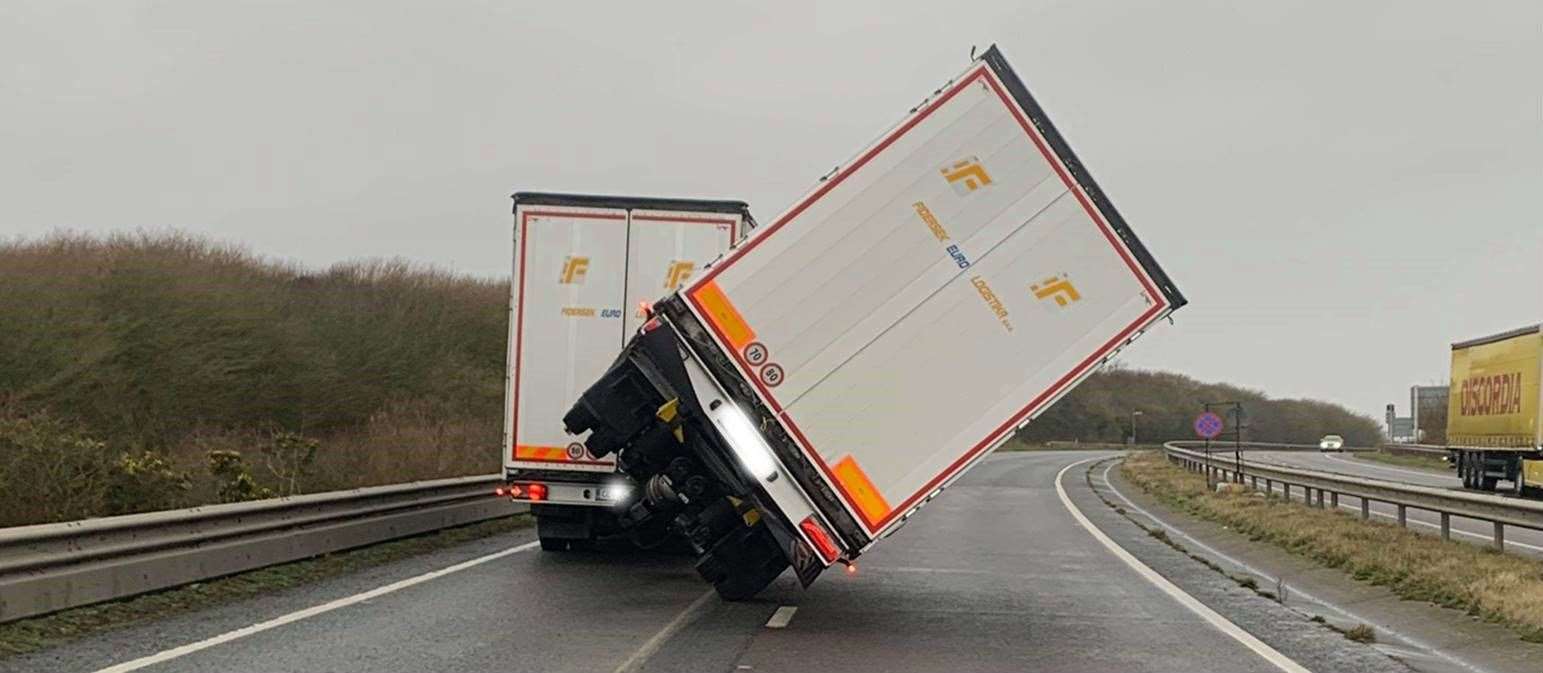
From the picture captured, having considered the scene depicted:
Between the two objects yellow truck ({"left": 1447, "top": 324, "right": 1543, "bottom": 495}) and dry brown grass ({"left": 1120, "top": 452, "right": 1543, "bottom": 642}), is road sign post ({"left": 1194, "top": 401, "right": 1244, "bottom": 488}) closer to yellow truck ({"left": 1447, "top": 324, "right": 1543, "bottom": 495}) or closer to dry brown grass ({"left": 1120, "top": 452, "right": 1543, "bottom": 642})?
yellow truck ({"left": 1447, "top": 324, "right": 1543, "bottom": 495})

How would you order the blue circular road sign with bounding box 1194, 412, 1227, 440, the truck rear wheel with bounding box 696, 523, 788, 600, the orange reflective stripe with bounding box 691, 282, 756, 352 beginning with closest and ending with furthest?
1. the orange reflective stripe with bounding box 691, 282, 756, 352
2. the truck rear wheel with bounding box 696, 523, 788, 600
3. the blue circular road sign with bounding box 1194, 412, 1227, 440

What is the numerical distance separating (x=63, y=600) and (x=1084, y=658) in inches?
261

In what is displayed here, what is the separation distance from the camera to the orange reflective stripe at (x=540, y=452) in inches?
536

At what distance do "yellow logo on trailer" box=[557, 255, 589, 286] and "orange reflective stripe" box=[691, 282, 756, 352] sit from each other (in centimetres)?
421

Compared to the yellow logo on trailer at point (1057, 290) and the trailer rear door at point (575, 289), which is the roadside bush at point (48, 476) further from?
the yellow logo on trailer at point (1057, 290)

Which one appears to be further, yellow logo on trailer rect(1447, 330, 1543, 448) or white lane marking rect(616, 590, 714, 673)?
yellow logo on trailer rect(1447, 330, 1543, 448)

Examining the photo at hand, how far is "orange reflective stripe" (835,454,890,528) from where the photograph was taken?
954 centimetres

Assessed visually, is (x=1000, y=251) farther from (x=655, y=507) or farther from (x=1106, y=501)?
(x=1106, y=501)

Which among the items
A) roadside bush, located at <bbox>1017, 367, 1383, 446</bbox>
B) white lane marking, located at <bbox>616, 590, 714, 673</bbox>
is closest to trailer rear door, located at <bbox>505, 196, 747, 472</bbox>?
white lane marking, located at <bbox>616, 590, 714, 673</bbox>

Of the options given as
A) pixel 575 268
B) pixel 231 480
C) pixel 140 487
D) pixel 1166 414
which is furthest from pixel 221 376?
pixel 1166 414

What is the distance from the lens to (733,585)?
37.0 feet

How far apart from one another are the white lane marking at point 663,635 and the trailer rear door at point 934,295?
1562mm

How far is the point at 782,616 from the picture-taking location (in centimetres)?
1105

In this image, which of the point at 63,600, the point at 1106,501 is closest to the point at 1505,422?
the point at 1106,501
